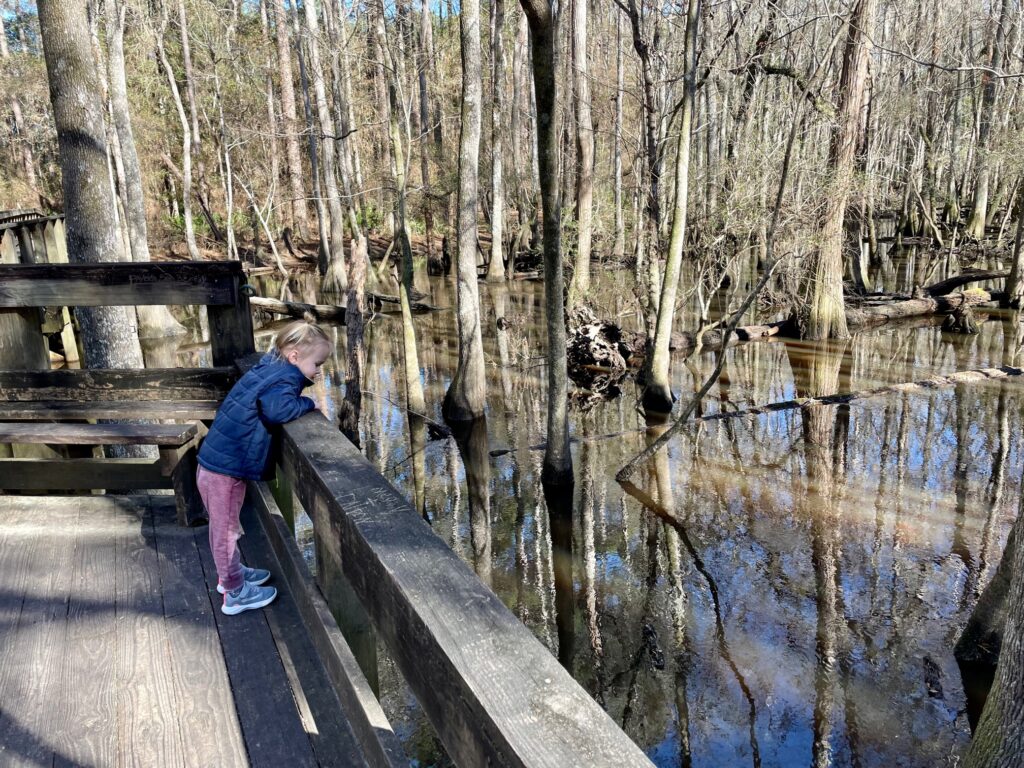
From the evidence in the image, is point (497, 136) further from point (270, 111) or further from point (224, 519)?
point (224, 519)

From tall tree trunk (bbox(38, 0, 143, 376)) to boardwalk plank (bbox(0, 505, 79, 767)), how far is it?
88.3 inches

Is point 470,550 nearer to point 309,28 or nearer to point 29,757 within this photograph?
point 29,757

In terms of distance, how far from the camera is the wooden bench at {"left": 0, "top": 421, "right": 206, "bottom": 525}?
3.49m

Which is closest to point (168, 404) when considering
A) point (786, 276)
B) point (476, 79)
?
point (476, 79)

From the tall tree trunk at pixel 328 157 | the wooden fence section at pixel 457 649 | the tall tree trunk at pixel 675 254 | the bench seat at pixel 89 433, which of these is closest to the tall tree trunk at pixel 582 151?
the tall tree trunk at pixel 328 157

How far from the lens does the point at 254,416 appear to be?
2.75m

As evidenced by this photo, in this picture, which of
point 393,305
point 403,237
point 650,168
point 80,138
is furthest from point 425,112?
point 80,138

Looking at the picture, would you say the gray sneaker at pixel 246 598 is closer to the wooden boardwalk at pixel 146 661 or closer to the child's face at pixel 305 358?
the wooden boardwalk at pixel 146 661

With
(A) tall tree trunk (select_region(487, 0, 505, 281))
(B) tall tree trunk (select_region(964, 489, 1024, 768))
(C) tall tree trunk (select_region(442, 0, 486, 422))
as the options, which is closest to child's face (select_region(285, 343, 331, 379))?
(B) tall tree trunk (select_region(964, 489, 1024, 768))

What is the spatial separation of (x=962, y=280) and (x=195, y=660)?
23.2 meters

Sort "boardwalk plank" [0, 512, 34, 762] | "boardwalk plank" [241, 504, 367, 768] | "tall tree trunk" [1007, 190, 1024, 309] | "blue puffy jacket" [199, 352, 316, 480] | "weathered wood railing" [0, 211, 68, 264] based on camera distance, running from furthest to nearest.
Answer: "tall tree trunk" [1007, 190, 1024, 309]
"weathered wood railing" [0, 211, 68, 264]
"blue puffy jacket" [199, 352, 316, 480]
"boardwalk plank" [0, 512, 34, 762]
"boardwalk plank" [241, 504, 367, 768]

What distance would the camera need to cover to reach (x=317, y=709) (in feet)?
7.17

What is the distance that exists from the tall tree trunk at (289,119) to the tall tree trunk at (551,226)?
15922mm

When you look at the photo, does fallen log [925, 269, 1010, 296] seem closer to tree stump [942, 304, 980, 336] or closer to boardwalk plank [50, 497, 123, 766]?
tree stump [942, 304, 980, 336]
